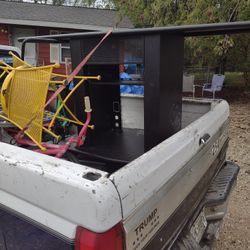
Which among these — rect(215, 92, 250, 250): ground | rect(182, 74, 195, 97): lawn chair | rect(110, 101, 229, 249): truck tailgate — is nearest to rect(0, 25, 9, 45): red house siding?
rect(182, 74, 195, 97): lawn chair

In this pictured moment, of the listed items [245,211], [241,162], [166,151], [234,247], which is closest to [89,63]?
[166,151]

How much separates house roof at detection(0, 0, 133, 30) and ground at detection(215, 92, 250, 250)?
7858 mm

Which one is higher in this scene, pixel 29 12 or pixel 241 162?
pixel 29 12

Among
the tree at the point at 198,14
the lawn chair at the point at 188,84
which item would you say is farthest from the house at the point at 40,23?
the lawn chair at the point at 188,84

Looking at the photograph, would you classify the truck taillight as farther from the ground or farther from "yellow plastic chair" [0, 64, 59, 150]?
the ground

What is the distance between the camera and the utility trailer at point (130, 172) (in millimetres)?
1146

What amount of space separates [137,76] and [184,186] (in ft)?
3.11

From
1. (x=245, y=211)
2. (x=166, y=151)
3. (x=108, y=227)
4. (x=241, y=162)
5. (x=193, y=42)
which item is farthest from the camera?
(x=193, y=42)

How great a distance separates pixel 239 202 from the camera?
3830mm

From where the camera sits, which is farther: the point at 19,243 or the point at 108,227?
the point at 19,243

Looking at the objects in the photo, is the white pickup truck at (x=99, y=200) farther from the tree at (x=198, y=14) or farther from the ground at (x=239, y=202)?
the tree at (x=198, y=14)

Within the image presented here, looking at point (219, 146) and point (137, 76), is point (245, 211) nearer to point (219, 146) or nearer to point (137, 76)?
point (219, 146)

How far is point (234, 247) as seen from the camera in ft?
10.1

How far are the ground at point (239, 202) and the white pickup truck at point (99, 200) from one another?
152cm
